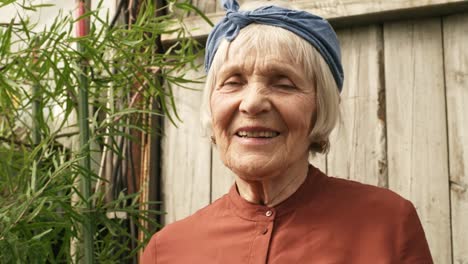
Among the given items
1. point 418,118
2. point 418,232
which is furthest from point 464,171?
point 418,232

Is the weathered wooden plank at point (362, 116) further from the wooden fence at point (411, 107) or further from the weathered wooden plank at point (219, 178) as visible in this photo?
the weathered wooden plank at point (219, 178)

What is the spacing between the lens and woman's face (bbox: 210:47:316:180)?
4.48ft

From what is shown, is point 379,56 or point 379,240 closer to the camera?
point 379,240

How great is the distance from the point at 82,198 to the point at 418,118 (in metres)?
0.95

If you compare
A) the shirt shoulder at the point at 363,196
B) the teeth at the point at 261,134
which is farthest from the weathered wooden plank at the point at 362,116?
the teeth at the point at 261,134

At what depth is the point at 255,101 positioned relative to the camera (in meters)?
1.35

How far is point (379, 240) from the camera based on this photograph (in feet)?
4.38

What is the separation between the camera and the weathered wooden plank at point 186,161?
233cm

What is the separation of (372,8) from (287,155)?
791 mm

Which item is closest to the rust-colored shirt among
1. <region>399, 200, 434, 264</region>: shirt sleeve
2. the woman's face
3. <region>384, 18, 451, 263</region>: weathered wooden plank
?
<region>399, 200, 434, 264</region>: shirt sleeve

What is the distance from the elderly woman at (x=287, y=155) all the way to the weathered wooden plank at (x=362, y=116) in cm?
57

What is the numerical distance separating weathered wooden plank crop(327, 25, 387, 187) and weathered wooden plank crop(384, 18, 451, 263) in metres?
0.03

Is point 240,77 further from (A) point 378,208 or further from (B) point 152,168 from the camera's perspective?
(B) point 152,168

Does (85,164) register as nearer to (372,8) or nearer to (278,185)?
(278,185)
